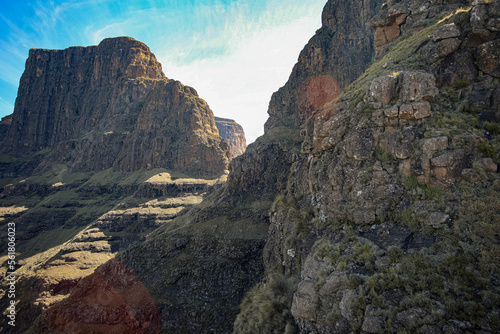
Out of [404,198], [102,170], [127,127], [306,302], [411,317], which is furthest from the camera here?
[127,127]

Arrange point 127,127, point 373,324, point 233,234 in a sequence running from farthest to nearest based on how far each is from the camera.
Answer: point 127,127 → point 233,234 → point 373,324

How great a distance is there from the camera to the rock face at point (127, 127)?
472ft

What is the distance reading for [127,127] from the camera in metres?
165

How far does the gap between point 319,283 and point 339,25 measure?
97047 mm

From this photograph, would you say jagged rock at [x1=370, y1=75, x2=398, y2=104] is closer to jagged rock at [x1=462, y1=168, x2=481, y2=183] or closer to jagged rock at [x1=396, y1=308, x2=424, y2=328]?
jagged rock at [x1=462, y1=168, x2=481, y2=183]

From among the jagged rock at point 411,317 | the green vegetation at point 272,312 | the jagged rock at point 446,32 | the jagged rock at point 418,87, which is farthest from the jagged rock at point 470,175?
the green vegetation at point 272,312

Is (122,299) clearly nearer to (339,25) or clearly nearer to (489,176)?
(489,176)

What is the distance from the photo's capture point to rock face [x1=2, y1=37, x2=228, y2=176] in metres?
144

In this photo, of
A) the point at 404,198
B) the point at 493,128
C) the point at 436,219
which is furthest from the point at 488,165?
the point at 404,198

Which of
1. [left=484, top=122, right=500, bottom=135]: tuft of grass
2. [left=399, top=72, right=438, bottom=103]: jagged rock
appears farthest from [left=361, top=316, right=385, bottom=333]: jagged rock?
[left=399, top=72, right=438, bottom=103]: jagged rock

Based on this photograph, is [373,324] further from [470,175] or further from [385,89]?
[385,89]

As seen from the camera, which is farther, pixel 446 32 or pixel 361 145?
pixel 446 32

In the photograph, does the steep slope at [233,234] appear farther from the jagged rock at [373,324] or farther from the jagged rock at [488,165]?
the jagged rock at [488,165]

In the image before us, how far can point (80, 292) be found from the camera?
48.9 m
